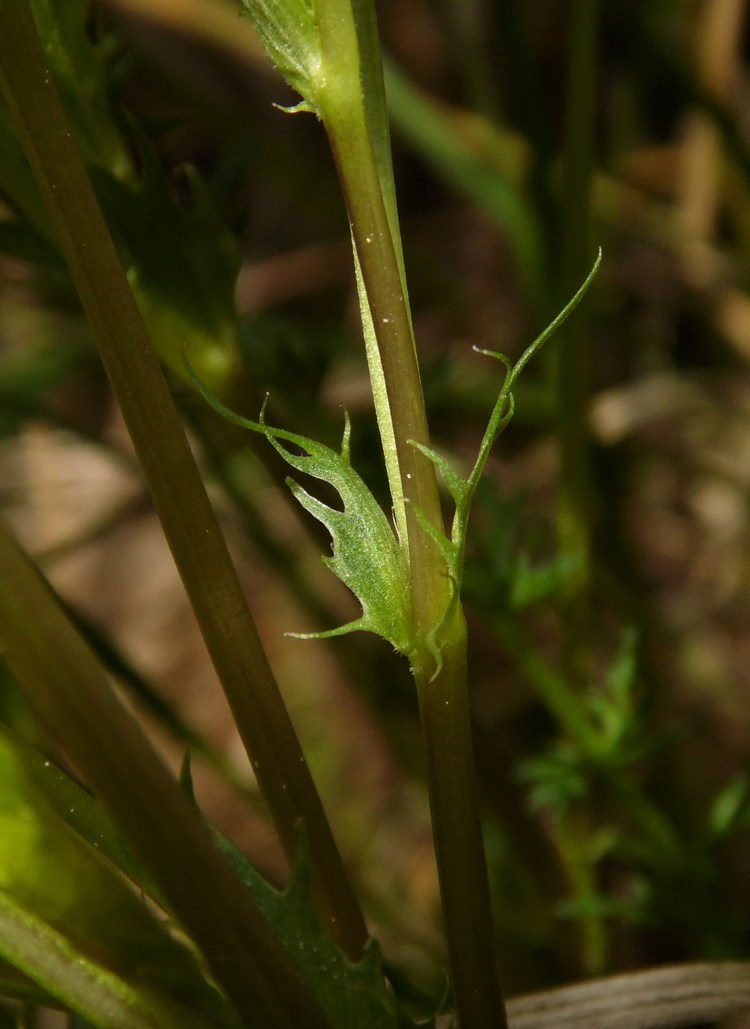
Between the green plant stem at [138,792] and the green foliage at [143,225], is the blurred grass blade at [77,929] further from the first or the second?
the green foliage at [143,225]

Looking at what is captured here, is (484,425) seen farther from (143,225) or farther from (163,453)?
(163,453)

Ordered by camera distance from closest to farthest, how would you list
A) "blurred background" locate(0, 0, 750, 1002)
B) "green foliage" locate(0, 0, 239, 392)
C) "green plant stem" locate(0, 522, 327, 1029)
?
"green plant stem" locate(0, 522, 327, 1029) → "green foliage" locate(0, 0, 239, 392) → "blurred background" locate(0, 0, 750, 1002)

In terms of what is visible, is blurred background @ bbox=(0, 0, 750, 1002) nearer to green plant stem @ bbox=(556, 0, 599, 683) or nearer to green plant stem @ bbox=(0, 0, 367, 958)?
green plant stem @ bbox=(556, 0, 599, 683)

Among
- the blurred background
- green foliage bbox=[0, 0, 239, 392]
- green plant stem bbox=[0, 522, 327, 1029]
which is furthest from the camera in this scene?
the blurred background

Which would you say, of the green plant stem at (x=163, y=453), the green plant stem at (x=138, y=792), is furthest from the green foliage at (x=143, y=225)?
the green plant stem at (x=138, y=792)

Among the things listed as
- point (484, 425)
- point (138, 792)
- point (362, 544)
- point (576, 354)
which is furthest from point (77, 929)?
point (484, 425)

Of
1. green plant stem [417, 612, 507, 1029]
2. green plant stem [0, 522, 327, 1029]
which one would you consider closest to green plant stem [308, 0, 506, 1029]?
green plant stem [417, 612, 507, 1029]

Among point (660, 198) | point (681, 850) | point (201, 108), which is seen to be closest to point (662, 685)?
point (681, 850)
